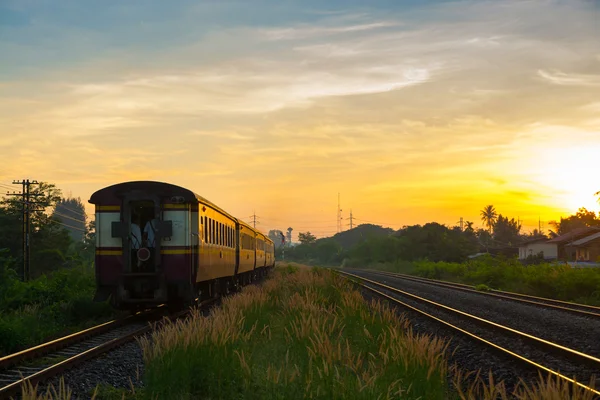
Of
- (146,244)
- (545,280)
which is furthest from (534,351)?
(545,280)

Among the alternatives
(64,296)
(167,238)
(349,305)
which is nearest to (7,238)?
(64,296)

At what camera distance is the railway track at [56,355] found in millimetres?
8844

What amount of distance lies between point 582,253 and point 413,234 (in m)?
21.1

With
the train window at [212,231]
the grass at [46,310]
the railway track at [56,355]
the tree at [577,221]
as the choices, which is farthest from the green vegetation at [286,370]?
the tree at [577,221]

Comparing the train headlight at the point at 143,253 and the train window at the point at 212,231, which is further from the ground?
the train window at the point at 212,231

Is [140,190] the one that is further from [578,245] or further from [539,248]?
[539,248]

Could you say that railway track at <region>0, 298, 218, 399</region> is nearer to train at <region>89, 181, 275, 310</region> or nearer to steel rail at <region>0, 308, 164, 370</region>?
steel rail at <region>0, 308, 164, 370</region>

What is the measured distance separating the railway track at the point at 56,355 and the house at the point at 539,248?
80.8 m

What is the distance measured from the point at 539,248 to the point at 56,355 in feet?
305

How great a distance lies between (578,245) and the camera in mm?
81438

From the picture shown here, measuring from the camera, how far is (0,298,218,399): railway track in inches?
348

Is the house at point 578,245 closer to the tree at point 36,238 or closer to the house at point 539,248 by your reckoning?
the house at point 539,248

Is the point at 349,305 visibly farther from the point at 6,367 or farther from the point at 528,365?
the point at 6,367

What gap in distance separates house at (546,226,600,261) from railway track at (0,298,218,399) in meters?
73.1
